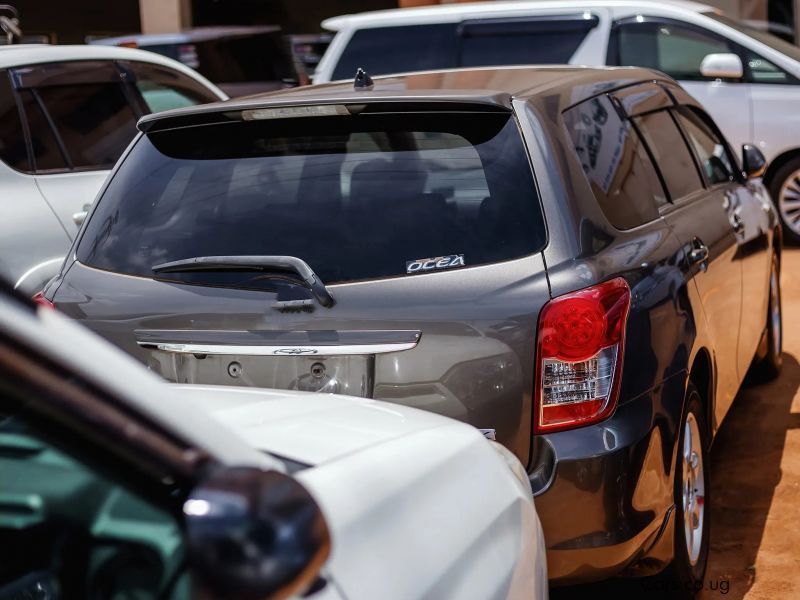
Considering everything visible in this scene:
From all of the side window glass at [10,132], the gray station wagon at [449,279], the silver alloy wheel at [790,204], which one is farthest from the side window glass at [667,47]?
the gray station wagon at [449,279]

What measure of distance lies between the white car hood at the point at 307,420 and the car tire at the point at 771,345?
3916 millimetres

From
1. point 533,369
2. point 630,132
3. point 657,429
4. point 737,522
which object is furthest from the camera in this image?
point 737,522

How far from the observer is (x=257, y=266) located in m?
3.32

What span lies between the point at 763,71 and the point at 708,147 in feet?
15.4

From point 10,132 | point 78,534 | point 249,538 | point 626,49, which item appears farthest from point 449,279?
point 626,49

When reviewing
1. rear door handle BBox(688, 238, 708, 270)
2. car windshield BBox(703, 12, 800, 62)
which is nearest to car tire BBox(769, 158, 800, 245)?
car windshield BBox(703, 12, 800, 62)

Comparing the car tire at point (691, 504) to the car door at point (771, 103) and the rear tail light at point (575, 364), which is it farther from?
the car door at point (771, 103)

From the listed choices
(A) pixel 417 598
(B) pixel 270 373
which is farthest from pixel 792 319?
(A) pixel 417 598

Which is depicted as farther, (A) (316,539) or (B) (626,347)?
(B) (626,347)

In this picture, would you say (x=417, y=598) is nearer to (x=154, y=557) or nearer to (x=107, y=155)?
(x=154, y=557)

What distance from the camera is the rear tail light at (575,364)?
10.2ft

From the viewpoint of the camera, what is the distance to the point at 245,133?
3.63 metres

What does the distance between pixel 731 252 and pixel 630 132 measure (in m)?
0.80

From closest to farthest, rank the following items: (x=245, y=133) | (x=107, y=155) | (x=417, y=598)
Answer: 1. (x=417, y=598)
2. (x=245, y=133)
3. (x=107, y=155)
